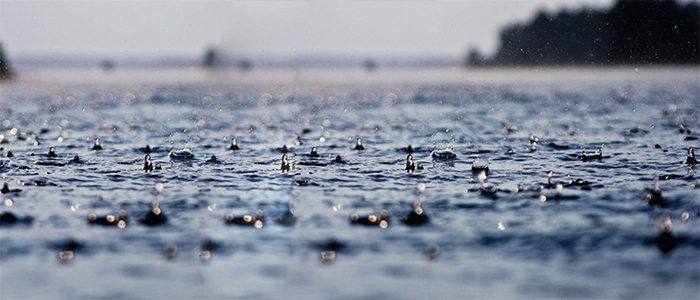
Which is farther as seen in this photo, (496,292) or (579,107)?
(579,107)

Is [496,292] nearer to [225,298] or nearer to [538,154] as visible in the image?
[225,298]

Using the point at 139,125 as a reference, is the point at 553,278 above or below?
below

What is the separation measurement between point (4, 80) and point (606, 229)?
134010 mm

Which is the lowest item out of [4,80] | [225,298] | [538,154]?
[225,298]

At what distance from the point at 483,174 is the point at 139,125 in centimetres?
2436

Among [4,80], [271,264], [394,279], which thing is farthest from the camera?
[4,80]

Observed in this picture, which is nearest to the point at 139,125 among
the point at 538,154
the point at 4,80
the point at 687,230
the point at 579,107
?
the point at 538,154

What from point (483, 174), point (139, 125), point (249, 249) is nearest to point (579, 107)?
point (139, 125)

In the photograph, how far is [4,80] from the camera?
452 ft

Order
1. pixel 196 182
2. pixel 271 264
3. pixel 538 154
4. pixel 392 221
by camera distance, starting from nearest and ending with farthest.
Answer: pixel 271 264
pixel 392 221
pixel 196 182
pixel 538 154

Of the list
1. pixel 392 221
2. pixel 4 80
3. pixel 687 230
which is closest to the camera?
pixel 687 230

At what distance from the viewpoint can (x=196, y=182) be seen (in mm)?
22609

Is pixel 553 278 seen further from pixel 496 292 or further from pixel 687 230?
pixel 687 230

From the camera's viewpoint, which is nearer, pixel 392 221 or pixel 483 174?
pixel 392 221
